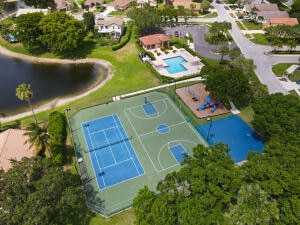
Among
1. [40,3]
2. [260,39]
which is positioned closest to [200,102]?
[260,39]

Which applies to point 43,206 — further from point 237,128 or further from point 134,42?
point 134,42

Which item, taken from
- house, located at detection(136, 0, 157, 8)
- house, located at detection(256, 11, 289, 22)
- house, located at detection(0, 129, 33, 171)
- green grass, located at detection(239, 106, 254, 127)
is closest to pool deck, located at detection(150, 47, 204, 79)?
green grass, located at detection(239, 106, 254, 127)

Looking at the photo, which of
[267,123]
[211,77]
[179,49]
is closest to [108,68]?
[179,49]

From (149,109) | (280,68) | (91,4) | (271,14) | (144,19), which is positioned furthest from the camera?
(91,4)

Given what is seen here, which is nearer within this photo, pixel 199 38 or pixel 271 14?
pixel 199 38

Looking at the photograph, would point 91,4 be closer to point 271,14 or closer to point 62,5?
point 62,5

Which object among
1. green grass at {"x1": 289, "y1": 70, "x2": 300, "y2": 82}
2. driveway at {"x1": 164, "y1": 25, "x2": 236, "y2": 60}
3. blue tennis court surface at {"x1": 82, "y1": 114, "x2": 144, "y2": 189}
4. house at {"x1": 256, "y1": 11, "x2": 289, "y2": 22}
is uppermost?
house at {"x1": 256, "y1": 11, "x2": 289, "y2": 22}

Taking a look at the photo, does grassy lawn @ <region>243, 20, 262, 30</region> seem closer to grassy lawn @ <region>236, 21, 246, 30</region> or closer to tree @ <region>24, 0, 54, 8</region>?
grassy lawn @ <region>236, 21, 246, 30</region>
